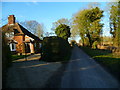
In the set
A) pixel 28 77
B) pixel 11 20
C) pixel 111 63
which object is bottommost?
pixel 28 77

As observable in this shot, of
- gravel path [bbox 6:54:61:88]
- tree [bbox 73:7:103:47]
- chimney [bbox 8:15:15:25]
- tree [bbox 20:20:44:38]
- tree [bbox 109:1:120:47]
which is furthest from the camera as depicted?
tree [bbox 20:20:44:38]

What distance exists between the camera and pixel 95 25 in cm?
2836

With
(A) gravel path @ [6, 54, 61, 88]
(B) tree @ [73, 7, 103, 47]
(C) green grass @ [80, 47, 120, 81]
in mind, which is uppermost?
(B) tree @ [73, 7, 103, 47]

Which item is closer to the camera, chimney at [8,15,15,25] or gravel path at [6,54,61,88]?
gravel path at [6,54,61,88]

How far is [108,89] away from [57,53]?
25.7ft

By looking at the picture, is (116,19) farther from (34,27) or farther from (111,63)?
(34,27)

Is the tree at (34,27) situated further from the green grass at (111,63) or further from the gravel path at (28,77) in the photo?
the gravel path at (28,77)

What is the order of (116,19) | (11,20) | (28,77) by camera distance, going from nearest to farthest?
(28,77) < (11,20) < (116,19)

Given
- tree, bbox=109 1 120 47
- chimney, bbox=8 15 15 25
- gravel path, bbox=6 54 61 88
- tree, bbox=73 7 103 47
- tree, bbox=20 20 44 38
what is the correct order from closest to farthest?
gravel path, bbox=6 54 61 88, tree, bbox=109 1 120 47, chimney, bbox=8 15 15 25, tree, bbox=73 7 103 47, tree, bbox=20 20 44 38

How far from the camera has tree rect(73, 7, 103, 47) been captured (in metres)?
28.7

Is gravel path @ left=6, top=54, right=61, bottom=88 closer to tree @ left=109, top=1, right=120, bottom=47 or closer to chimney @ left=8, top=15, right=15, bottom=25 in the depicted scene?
chimney @ left=8, top=15, right=15, bottom=25

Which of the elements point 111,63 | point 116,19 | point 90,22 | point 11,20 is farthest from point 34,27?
point 111,63

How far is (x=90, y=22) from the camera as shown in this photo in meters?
30.7

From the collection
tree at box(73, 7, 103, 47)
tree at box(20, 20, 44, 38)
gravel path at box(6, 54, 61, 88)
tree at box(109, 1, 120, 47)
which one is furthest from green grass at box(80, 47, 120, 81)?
tree at box(20, 20, 44, 38)
